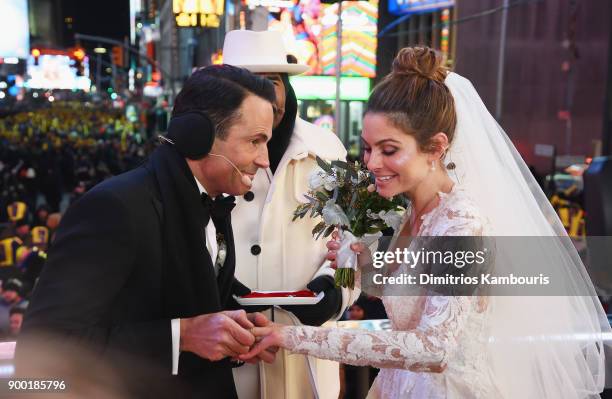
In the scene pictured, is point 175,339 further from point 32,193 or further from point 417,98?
point 32,193

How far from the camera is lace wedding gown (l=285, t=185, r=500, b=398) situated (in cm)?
208

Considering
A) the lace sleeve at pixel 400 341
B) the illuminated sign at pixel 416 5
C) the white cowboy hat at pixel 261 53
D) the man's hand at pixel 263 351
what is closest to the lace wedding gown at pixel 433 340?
the lace sleeve at pixel 400 341

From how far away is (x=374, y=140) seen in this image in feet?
7.38

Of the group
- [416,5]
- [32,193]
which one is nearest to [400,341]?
[32,193]

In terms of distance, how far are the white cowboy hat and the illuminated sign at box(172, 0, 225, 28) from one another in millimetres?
12514

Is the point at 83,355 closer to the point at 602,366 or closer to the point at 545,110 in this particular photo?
the point at 602,366

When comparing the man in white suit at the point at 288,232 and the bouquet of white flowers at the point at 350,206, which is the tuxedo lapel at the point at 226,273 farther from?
the man in white suit at the point at 288,232

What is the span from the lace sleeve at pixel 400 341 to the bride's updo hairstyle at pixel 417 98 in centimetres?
52

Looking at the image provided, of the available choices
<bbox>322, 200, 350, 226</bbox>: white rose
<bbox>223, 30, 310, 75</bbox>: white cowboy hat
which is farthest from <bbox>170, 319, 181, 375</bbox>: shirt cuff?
<bbox>223, 30, 310, 75</bbox>: white cowboy hat

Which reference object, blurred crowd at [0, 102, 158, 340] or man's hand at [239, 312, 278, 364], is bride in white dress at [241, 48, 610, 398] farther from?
blurred crowd at [0, 102, 158, 340]

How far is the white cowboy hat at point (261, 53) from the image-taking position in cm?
356

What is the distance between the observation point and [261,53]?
3.65 meters

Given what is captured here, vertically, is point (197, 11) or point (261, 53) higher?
point (197, 11)

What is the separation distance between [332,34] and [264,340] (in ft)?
68.4
